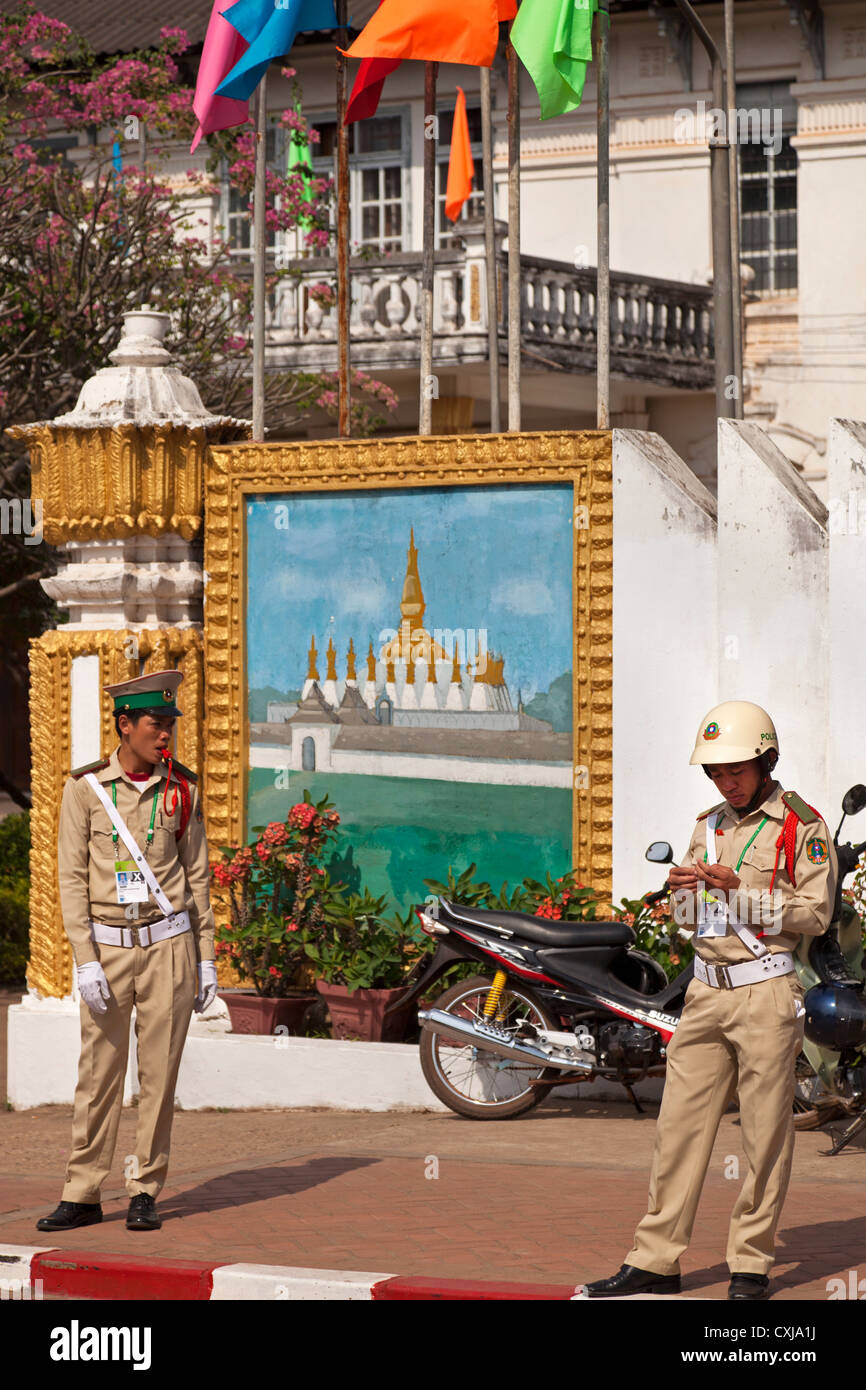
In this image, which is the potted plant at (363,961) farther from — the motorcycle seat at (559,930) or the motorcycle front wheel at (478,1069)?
the motorcycle seat at (559,930)

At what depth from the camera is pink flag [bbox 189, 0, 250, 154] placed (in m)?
10.4

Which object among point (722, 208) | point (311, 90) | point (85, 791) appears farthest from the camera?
point (311, 90)

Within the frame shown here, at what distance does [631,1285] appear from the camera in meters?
6.00

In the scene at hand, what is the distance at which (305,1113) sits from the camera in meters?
9.51

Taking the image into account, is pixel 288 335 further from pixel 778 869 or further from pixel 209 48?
pixel 778 869

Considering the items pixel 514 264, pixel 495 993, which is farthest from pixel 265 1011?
pixel 514 264

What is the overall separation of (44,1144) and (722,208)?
982cm

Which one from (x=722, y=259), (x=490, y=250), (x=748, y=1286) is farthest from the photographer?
(x=722, y=259)

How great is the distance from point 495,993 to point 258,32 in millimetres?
5158

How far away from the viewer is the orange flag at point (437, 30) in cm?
988

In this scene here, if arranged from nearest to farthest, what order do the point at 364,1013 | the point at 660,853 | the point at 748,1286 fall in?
the point at 748,1286 < the point at 660,853 < the point at 364,1013

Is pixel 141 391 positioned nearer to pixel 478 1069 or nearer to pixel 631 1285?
pixel 478 1069

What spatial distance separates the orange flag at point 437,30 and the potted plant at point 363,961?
4.22 meters

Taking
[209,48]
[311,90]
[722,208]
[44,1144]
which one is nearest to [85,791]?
[44,1144]
